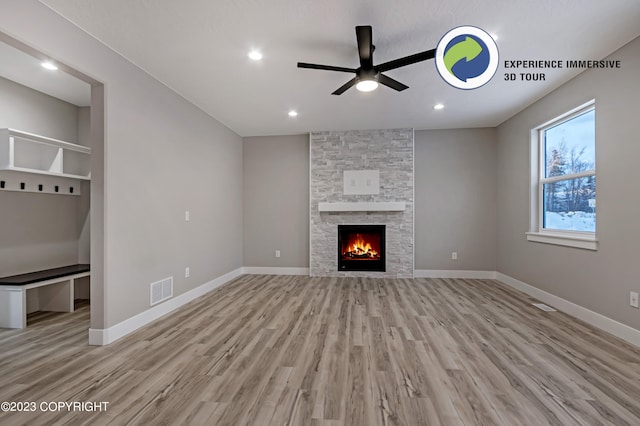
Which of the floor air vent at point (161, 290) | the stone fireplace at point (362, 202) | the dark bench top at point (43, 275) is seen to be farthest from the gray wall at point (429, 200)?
the dark bench top at point (43, 275)

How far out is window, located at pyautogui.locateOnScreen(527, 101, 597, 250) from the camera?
3223mm

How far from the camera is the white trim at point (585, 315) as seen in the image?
102 inches

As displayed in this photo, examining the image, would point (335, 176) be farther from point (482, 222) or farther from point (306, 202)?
point (482, 222)

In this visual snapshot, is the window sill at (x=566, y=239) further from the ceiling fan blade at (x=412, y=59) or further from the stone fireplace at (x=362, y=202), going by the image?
the ceiling fan blade at (x=412, y=59)

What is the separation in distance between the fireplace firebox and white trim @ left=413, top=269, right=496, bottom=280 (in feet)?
2.35

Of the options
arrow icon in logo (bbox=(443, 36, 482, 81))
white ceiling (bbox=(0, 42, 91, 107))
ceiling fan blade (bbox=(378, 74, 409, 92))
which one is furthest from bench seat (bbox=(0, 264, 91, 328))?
arrow icon in logo (bbox=(443, 36, 482, 81))

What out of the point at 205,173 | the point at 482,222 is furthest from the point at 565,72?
the point at 205,173

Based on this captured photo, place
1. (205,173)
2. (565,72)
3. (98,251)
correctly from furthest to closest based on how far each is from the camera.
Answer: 1. (205,173)
2. (565,72)
3. (98,251)

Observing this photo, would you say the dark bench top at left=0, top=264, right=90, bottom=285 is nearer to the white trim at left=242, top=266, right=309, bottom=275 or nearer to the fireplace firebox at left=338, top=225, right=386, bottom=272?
the white trim at left=242, top=266, right=309, bottom=275

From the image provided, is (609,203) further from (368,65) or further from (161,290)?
(161,290)

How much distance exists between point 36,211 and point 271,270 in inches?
139

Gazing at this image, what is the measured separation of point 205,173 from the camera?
14.6 ft

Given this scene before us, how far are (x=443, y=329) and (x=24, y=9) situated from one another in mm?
4298

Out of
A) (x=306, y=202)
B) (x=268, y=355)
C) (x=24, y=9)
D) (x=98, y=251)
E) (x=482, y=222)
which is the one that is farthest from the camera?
(x=306, y=202)
